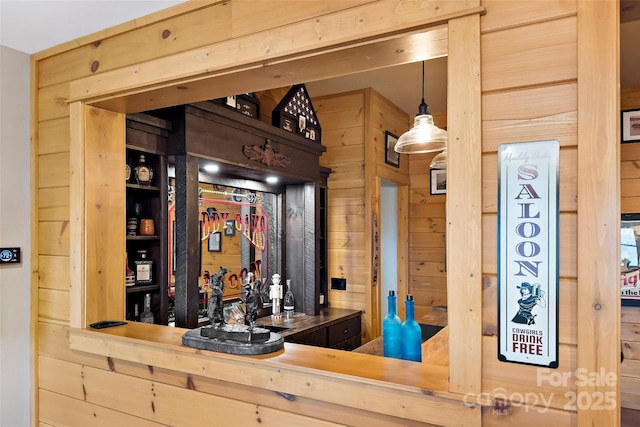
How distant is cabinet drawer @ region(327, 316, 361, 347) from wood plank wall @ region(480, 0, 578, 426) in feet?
7.40

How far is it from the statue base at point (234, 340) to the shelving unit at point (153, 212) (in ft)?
2.55

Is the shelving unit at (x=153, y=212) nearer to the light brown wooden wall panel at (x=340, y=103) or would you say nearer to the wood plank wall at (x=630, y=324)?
the light brown wooden wall panel at (x=340, y=103)

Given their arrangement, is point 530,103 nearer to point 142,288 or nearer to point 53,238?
point 142,288

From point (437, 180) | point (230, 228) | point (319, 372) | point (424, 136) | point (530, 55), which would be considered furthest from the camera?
point (437, 180)

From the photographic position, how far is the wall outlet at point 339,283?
398 centimetres

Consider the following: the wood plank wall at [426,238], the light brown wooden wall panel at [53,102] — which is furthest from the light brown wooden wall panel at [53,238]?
the wood plank wall at [426,238]

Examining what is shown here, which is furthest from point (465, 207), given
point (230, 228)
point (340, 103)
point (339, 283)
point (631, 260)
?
point (631, 260)

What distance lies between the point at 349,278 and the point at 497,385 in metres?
2.81

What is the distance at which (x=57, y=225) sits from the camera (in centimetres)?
222

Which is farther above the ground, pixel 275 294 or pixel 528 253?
pixel 528 253

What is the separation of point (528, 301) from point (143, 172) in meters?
2.11

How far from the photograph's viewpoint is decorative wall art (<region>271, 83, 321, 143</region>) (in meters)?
3.32

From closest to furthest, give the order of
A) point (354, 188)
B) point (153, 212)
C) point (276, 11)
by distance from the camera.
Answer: point (276, 11) < point (153, 212) < point (354, 188)

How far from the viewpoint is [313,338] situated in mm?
3131
